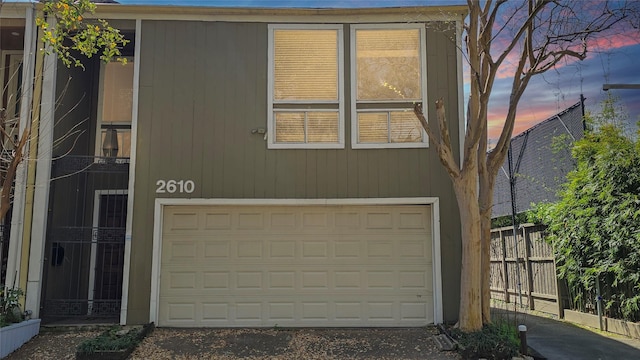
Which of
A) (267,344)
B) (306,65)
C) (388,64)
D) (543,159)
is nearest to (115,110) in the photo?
(306,65)

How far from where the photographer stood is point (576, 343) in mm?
7461

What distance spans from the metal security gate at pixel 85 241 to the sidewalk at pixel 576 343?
673 centimetres

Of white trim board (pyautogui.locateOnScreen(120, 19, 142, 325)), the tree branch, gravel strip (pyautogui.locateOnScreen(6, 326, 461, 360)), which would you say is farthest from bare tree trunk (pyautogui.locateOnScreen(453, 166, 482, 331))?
white trim board (pyautogui.locateOnScreen(120, 19, 142, 325))

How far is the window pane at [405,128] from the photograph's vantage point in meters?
8.51

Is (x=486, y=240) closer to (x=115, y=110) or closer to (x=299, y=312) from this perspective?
(x=299, y=312)

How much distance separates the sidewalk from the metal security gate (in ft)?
22.1

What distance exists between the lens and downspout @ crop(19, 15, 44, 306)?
8.04 metres

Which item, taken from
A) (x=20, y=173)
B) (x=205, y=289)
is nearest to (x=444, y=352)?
(x=205, y=289)

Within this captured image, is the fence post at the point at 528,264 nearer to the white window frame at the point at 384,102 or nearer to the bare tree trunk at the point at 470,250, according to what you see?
the white window frame at the point at 384,102

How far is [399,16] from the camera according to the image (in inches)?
341

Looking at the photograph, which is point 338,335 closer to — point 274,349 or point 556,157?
point 274,349

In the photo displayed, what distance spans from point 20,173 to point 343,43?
5.80 m

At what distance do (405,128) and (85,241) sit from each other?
5.69 meters

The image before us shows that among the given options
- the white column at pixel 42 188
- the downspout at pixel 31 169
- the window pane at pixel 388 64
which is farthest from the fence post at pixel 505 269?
the downspout at pixel 31 169
